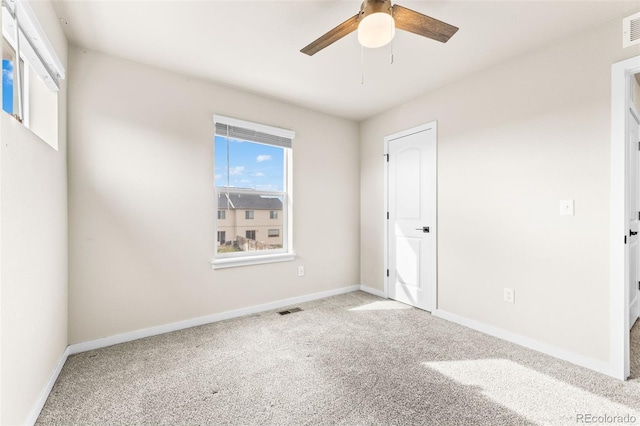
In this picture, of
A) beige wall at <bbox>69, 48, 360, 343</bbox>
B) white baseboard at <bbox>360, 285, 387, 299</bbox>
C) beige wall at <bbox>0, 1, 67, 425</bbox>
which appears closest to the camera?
beige wall at <bbox>0, 1, 67, 425</bbox>

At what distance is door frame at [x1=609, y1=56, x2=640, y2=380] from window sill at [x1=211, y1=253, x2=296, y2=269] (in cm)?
291

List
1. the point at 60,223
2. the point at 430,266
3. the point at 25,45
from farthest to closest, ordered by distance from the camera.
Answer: the point at 430,266 < the point at 60,223 < the point at 25,45

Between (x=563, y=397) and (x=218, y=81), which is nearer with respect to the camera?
(x=563, y=397)

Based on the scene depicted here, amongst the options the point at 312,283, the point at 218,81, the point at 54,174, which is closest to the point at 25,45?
the point at 54,174

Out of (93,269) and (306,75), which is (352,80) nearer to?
(306,75)

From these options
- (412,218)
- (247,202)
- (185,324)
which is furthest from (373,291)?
(185,324)

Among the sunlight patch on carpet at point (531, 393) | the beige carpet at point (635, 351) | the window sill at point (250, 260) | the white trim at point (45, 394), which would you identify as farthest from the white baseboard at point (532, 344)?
the white trim at point (45, 394)

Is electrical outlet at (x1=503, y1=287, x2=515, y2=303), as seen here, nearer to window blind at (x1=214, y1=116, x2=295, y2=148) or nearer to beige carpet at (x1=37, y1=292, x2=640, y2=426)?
beige carpet at (x1=37, y1=292, x2=640, y2=426)

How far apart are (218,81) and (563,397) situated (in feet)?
12.4

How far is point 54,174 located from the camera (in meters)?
2.04

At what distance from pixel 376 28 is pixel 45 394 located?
2.88 m

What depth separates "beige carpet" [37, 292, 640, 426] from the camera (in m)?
1.66

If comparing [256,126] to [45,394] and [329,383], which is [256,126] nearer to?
[329,383]

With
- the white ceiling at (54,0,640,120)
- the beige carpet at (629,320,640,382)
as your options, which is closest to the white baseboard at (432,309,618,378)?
the beige carpet at (629,320,640,382)
